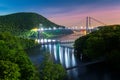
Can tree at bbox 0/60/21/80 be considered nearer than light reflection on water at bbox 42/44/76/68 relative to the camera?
Yes

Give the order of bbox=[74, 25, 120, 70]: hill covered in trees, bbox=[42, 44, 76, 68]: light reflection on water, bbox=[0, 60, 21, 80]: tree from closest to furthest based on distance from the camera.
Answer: bbox=[0, 60, 21, 80]: tree → bbox=[74, 25, 120, 70]: hill covered in trees → bbox=[42, 44, 76, 68]: light reflection on water

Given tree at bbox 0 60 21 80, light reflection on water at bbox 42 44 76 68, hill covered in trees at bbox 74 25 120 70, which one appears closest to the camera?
tree at bbox 0 60 21 80

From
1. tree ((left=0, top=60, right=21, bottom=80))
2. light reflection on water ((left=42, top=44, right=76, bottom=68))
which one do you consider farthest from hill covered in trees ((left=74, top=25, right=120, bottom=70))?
tree ((left=0, top=60, right=21, bottom=80))

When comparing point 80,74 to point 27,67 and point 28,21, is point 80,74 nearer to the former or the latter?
point 27,67

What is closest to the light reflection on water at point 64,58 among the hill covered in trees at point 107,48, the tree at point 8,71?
the hill covered in trees at point 107,48

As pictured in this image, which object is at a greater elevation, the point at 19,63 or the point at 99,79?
the point at 19,63

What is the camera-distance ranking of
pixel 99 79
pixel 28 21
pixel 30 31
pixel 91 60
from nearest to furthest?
pixel 99 79 < pixel 91 60 < pixel 30 31 < pixel 28 21

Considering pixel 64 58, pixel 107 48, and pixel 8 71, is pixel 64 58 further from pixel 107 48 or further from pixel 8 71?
pixel 8 71

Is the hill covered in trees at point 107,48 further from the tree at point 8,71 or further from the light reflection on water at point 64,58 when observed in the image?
the tree at point 8,71

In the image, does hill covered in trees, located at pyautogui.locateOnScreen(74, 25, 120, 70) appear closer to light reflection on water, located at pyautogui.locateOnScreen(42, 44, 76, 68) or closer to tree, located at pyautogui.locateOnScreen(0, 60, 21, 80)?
light reflection on water, located at pyautogui.locateOnScreen(42, 44, 76, 68)

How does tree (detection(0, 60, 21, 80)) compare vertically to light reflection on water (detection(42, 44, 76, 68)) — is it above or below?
above

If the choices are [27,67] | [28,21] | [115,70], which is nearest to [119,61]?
[115,70]
